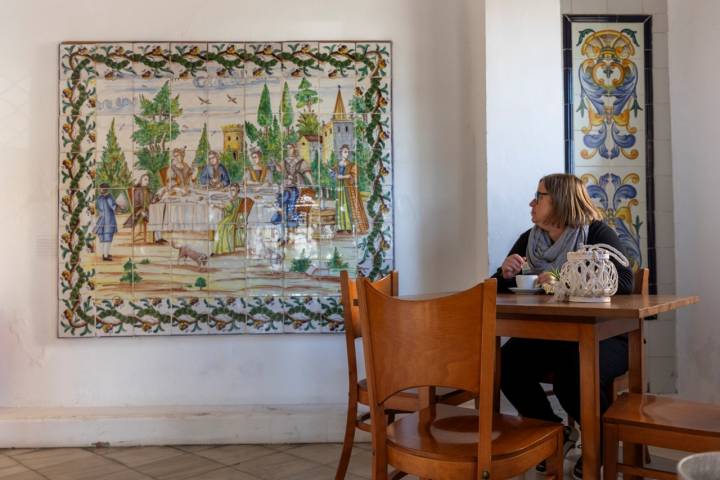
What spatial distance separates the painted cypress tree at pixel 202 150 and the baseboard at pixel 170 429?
143 cm

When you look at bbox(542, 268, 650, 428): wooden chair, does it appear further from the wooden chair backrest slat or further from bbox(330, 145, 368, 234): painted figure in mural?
bbox(330, 145, 368, 234): painted figure in mural

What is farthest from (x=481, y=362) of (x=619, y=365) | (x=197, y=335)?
(x=197, y=335)

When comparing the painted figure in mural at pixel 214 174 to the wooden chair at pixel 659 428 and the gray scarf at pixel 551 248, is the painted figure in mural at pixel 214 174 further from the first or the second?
the wooden chair at pixel 659 428

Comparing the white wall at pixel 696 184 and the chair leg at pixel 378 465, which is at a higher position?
Result: the white wall at pixel 696 184

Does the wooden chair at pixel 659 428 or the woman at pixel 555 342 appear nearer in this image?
the wooden chair at pixel 659 428

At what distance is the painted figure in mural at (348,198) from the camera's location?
3480mm

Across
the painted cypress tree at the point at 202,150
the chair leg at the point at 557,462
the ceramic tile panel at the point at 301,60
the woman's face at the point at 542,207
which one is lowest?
the chair leg at the point at 557,462

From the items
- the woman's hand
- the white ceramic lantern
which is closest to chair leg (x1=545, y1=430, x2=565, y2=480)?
the white ceramic lantern

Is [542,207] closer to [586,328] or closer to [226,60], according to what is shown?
[586,328]

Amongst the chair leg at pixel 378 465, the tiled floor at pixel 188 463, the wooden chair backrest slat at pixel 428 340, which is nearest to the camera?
the wooden chair backrest slat at pixel 428 340

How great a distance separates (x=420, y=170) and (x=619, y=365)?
65.9 inches

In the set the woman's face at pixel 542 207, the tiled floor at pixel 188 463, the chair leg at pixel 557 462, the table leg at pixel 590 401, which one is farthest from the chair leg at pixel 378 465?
the woman's face at pixel 542 207

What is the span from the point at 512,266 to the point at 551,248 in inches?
7.2

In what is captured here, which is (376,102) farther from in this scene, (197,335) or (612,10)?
(197,335)
